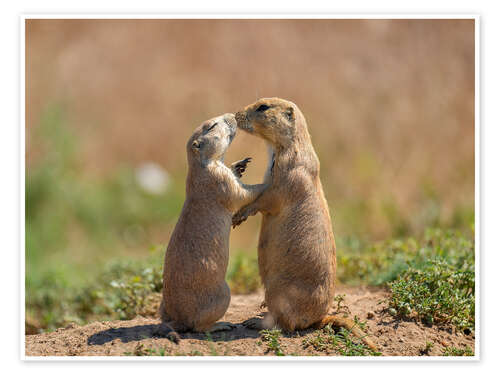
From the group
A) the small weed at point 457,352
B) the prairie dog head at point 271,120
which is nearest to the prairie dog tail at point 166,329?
the prairie dog head at point 271,120

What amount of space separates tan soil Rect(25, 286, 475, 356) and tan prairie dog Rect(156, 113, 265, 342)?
7.3 inches

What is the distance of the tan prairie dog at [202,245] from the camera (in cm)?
529

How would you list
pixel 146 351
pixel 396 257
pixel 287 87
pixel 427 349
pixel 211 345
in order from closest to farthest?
1. pixel 146 351
2. pixel 211 345
3. pixel 427 349
4. pixel 396 257
5. pixel 287 87

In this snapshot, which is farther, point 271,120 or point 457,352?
point 271,120

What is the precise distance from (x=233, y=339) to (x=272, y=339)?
41 cm

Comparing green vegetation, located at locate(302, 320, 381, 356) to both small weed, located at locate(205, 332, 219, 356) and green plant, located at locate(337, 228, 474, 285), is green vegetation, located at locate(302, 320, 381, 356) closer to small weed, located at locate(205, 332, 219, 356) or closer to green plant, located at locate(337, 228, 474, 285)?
small weed, located at locate(205, 332, 219, 356)

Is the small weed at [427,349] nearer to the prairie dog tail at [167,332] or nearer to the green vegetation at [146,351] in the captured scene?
the prairie dog tail at [167,332]

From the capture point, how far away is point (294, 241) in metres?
5.51

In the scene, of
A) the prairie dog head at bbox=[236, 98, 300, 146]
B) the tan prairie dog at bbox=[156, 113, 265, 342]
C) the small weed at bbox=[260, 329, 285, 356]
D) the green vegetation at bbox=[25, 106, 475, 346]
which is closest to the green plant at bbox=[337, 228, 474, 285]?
the green vegetation at bbox=[25, 106, 475, 346]

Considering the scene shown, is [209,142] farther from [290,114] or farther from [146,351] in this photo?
[146,351]

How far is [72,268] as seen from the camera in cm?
1080

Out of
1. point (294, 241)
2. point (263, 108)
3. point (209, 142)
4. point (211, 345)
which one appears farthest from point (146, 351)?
point (263, 108)

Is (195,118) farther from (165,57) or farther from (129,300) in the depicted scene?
(129,300)
